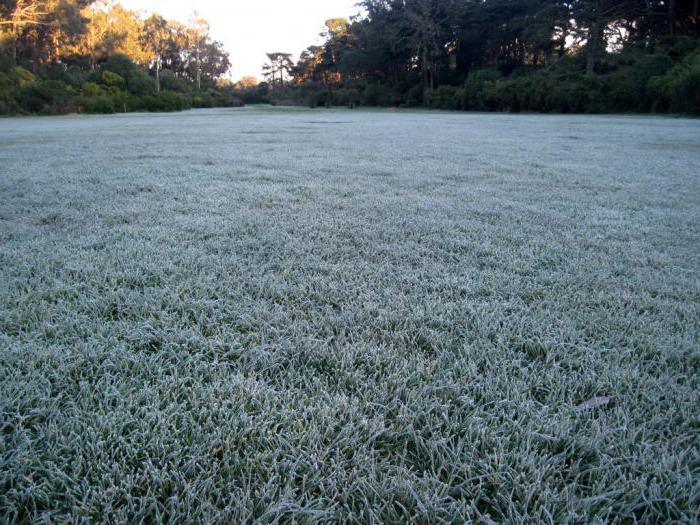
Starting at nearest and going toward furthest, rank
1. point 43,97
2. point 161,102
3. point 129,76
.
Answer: point 43,97
point 161,102
point 129,76

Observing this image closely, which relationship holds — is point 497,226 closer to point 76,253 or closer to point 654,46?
point 76,253

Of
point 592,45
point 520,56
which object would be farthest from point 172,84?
point 592,45

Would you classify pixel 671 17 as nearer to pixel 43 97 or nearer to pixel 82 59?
pixel 43 97

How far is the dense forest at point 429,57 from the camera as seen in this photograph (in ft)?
84.6

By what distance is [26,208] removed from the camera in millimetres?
3344

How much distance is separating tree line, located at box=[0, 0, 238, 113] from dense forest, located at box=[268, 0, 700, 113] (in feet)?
55.9

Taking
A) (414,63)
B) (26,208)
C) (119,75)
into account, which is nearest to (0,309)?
(26,208)

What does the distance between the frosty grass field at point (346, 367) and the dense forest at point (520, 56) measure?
23.4m

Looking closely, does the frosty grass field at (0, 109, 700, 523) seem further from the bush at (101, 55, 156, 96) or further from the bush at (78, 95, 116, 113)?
the bush at (101, 55, 156, 96)

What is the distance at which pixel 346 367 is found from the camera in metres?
1.41

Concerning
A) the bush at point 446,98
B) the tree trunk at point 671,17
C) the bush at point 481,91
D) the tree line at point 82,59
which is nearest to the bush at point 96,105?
the tree line at point 82,59

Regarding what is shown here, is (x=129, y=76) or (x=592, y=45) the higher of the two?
(x=592, y=45)

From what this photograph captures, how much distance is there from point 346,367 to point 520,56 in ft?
158

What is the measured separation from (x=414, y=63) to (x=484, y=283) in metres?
49.2
